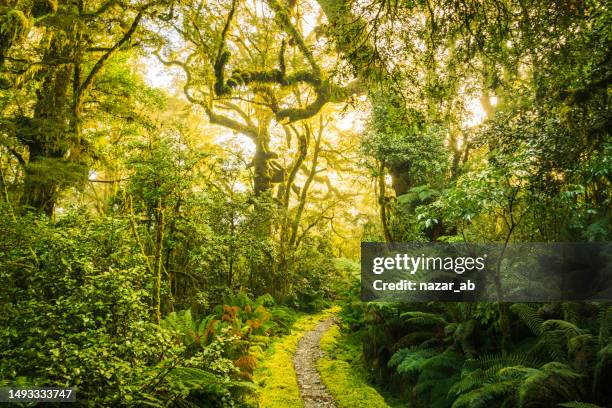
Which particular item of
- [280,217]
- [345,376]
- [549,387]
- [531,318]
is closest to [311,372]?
[345,376]

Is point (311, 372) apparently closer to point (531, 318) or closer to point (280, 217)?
point (531, 318)

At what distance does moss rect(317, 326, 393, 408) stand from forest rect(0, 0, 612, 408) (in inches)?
2.2

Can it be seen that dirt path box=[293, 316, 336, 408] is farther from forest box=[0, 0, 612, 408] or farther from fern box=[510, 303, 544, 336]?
fern box=[510, 303, 544, 336]

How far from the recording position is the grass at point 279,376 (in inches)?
260

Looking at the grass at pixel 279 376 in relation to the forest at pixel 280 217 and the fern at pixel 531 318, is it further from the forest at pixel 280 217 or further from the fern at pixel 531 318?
the fern at pixel 531 318

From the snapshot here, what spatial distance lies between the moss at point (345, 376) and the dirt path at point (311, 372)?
Result: 5.3 inches

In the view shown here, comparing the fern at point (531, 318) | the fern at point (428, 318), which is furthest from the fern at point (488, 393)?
the fern at point (428, 318)

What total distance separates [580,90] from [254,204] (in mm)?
10090

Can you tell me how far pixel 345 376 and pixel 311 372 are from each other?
87 centimetres

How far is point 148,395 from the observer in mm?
4047

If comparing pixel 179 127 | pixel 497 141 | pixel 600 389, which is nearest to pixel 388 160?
pixel 497 141

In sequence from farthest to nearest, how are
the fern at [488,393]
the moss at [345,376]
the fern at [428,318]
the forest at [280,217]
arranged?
1. the fern at [428,318]
2. the moss at [345,376]
3. the fern at [488,393]
4. the forest at [280,217]

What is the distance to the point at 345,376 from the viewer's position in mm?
8031

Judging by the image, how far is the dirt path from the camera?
675cm
